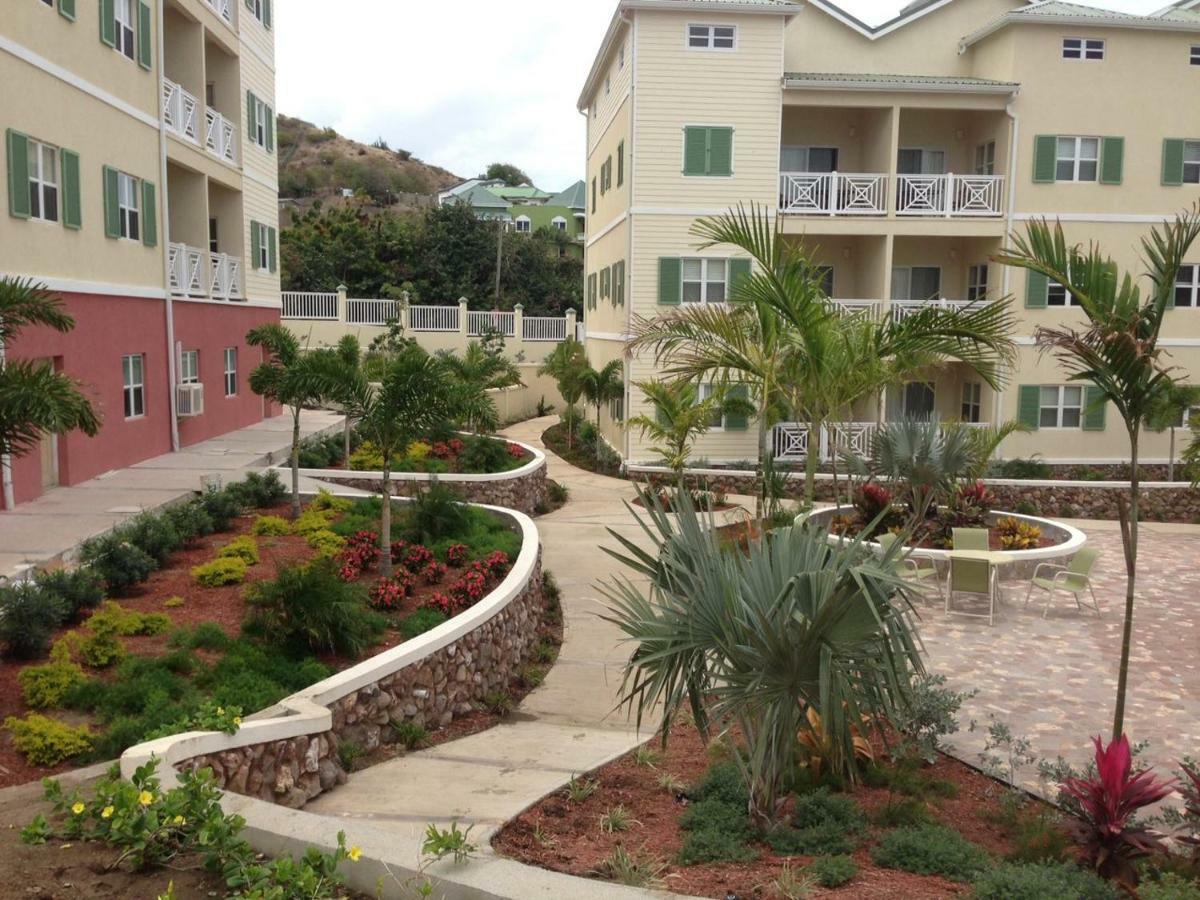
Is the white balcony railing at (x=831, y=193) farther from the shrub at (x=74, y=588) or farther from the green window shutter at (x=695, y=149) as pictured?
the shrub at (x=74, y=588)

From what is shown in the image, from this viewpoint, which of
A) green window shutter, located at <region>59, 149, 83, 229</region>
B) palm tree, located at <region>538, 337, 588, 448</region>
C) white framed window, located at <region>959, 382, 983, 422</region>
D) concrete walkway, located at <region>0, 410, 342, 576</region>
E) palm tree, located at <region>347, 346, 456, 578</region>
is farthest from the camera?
palm tree, located at <region>538, 337, 588, 448</region>

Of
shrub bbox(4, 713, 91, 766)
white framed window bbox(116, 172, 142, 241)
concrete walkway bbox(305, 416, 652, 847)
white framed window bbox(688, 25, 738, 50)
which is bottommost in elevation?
concrete walkway bbox(305, 416, 652, 847)

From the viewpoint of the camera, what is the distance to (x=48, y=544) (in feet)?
36.7

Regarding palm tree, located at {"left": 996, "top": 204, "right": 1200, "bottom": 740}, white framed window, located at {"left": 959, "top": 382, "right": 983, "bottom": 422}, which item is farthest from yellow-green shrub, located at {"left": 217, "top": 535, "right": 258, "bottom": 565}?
white framed window, located at {"left": 959, "top": 382, "right": 983, "bottom": 422}

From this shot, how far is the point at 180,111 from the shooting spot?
68.0 ft

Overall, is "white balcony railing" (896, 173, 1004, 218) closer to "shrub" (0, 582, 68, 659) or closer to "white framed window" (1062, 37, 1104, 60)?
"white framed window" (1062, 37, 1104, 60)

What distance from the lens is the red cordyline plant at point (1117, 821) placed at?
17.9ft

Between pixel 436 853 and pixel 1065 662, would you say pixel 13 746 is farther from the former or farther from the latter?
pixel 1065 662

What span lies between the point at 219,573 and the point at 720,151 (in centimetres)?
1688

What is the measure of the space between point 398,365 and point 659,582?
21.5 feet

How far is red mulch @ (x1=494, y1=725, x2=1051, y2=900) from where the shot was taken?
5195 mm

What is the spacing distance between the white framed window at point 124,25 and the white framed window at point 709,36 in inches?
461

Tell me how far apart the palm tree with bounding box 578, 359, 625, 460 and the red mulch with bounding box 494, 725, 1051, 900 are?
19086 millimetres

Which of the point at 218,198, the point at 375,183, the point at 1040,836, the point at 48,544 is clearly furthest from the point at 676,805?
the point at 375,183
